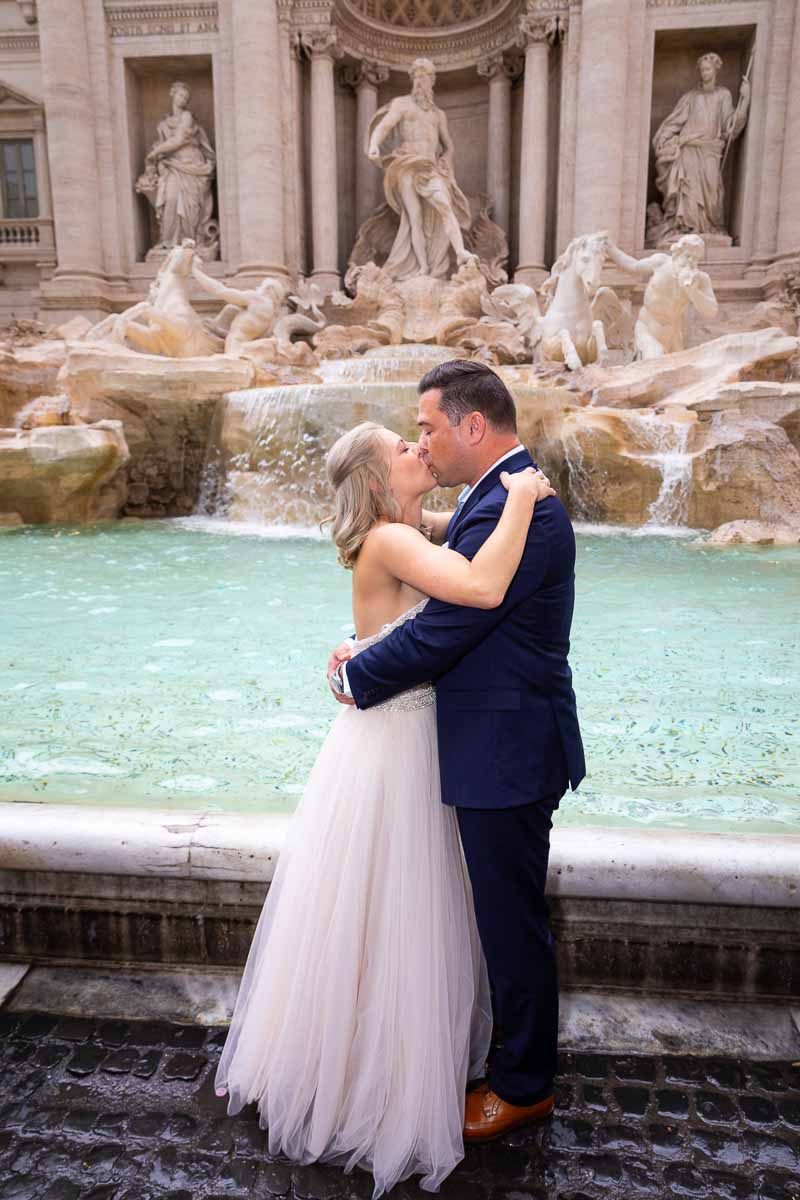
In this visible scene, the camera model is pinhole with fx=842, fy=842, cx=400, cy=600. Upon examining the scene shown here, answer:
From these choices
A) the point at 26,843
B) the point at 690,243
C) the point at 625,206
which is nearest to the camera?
the point at 26,843

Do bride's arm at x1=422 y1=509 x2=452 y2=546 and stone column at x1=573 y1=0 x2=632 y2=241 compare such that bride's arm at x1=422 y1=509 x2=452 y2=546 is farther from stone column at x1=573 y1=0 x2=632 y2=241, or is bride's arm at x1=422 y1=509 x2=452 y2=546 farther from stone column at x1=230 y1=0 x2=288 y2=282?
stone column at x1=230 y1=0 x2=288 y2=282

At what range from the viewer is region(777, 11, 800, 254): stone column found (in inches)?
612

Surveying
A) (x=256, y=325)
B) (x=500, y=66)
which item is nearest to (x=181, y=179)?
(x=256, y=325)

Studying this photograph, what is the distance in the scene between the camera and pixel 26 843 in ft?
6.95

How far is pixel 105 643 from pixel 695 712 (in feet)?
10.6

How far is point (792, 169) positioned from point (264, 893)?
18.0 metres

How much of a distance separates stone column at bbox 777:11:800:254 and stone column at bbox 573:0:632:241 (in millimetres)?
2946

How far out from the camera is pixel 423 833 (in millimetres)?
1681

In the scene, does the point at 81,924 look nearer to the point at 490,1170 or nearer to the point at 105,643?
the point at 490,1170

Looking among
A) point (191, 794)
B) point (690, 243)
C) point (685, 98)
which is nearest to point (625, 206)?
point (685, 98)

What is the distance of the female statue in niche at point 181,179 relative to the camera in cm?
1756

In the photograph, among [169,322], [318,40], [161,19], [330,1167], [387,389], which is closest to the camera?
[330,1167]

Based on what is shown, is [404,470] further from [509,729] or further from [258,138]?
[258,138]

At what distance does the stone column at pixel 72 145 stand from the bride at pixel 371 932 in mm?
17908
